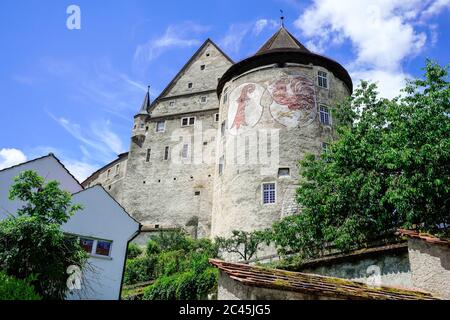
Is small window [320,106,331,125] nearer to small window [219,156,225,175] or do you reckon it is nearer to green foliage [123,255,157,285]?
small window [219,156,225,175]

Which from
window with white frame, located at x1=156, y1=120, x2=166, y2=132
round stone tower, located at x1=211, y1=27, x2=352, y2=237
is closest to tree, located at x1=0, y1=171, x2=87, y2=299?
round stone tower, located at x1=211, y1=27, x2=352, y2=237

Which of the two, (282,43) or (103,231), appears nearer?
(103,231)

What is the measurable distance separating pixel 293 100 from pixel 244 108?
3.65 meters

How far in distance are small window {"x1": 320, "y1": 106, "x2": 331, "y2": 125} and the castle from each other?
0.26 feet

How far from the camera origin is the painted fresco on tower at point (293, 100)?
3122 centimetres

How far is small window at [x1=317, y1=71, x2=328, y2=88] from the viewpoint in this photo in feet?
109

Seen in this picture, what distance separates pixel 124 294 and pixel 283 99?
17.1 m

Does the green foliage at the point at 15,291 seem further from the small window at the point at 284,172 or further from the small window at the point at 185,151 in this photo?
the small window at the point at 185,151

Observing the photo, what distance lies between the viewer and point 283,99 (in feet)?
104

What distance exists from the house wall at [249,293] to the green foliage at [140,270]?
2032 centimetres

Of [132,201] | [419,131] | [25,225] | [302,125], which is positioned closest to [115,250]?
[25,225]

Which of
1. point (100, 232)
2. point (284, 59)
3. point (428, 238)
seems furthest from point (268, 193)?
point (428, 238)

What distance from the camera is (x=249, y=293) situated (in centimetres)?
545

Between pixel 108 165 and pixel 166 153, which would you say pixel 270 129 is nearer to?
pixel 166 153
